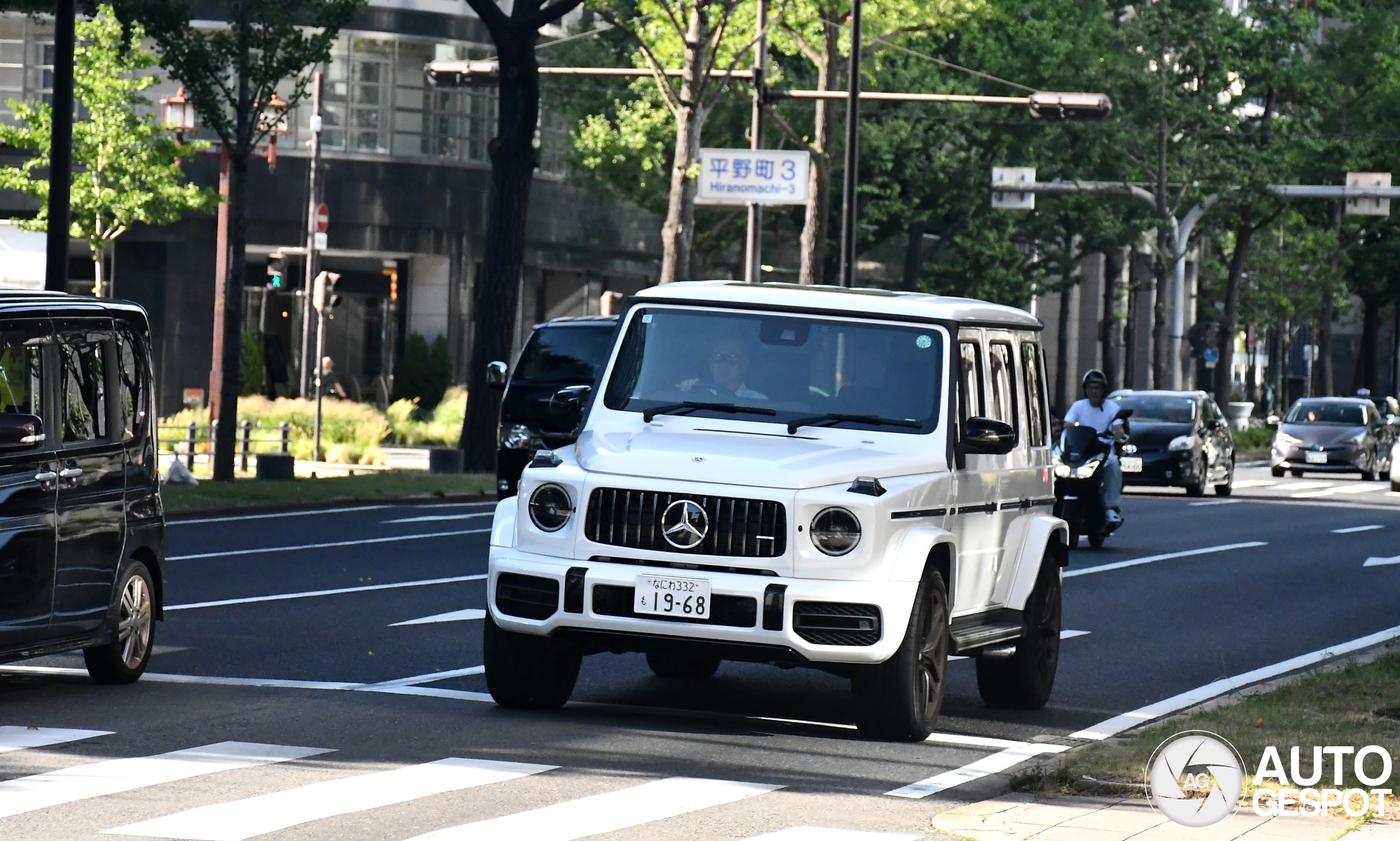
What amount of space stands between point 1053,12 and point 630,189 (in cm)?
1194

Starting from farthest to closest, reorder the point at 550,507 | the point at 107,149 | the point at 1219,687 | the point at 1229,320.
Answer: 1. the point at 1229,320
2. the point at 107,149
3. the point at 1219,687
4. the point at 550,507

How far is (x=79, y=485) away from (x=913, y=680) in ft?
13.2

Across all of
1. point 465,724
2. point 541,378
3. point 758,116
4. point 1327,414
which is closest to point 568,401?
point 465,724

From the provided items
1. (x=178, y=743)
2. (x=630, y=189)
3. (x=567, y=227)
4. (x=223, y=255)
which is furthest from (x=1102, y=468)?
(x=567, y=227)

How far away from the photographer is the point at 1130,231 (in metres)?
60.5

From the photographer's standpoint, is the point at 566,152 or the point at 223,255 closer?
the point at 223,255

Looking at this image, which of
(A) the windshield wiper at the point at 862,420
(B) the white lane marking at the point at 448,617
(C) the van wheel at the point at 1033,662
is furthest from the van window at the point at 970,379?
(B) the white lane marking at the point at 448,617

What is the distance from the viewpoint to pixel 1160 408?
36.6m

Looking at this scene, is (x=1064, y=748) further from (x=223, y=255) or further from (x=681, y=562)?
(x=223, y=255)

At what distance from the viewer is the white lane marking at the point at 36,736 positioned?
9.46 m

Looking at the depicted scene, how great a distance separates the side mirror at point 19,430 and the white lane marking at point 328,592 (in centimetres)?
494

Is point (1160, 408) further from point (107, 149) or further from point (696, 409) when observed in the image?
point (696, 409)

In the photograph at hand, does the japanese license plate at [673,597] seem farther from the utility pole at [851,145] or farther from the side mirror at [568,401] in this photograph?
the utility pole at [851,145]

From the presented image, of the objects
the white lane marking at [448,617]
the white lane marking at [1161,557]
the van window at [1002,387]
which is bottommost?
the white lane marking at [1161,557]
